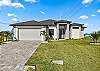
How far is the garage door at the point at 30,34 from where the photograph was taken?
1411 inches

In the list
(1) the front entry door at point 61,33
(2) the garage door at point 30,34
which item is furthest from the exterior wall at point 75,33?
(2) the garage door at point 30,34

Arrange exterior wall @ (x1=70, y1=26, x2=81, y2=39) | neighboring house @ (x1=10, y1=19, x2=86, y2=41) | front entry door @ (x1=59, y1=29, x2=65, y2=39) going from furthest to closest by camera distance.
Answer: exterior wall @ (x1=70, y1=26, x2=81, y2=39) → front entry door @ (x1=59, y1=29, x2=65, y2=39) → neighboring house @ (x1=10, y1=19, x2=86, y2=41)

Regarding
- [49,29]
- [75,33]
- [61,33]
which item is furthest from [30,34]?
[75,33]

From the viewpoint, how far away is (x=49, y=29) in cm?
3819

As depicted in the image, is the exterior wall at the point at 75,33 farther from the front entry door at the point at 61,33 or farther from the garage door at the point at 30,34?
the garage door at the point at 30,34

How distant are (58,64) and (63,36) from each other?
25586 mm

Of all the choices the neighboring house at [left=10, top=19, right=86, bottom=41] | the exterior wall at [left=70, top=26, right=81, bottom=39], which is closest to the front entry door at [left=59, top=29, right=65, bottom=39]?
the neighboring house at [left=10, top=19, right=86, bottom=41]

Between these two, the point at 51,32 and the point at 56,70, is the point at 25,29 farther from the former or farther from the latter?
the point at 56,70

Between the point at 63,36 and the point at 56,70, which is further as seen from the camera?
the point at 63,36

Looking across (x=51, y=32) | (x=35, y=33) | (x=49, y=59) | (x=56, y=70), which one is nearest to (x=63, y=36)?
(x=51, y=32)

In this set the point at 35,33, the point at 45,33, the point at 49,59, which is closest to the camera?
the point at 49,59

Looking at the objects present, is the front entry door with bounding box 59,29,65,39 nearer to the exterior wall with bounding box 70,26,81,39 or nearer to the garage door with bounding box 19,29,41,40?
the exterior wall with bounding box 70,26,81,39

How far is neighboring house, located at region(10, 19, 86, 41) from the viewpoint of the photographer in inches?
1411

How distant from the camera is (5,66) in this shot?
13.6 m
